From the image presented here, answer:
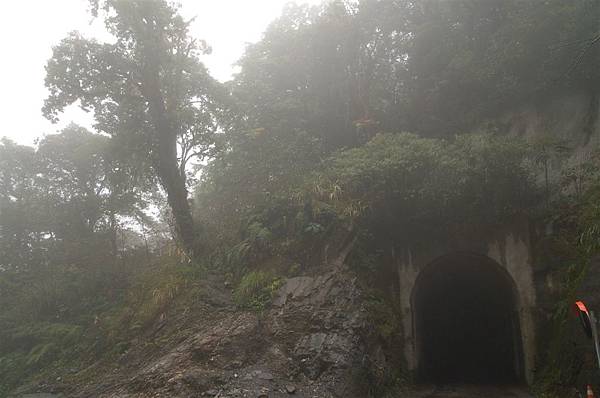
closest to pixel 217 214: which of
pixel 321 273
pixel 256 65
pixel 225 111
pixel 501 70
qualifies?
pixel 225 111

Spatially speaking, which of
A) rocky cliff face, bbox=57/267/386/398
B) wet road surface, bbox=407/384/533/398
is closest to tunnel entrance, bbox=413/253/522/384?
wet road surface, bbox=407/384/533/398

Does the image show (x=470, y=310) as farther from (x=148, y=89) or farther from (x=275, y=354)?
(x=148, y=89)

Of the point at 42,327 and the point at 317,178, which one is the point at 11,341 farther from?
the point at 317,178

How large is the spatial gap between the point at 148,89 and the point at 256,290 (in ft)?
27.1

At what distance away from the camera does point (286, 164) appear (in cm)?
1631

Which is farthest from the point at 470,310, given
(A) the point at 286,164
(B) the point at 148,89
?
(B) the point at 148,89

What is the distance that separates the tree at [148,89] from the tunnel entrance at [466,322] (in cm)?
842

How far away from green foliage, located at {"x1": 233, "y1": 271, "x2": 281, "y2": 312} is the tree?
10.9ft

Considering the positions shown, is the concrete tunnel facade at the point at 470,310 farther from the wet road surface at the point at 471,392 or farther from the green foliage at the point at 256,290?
the green foliage at the point at 256,290

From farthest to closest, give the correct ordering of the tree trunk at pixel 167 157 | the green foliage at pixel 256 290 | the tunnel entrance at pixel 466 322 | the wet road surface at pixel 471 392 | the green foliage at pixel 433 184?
the tree trunk at pixel 167 157, the tunnel entrance at pixel 466 322, the green foliage at pixel 433 184, the wet road surface at pixel 471 392, the green foliage at pixel 256 290

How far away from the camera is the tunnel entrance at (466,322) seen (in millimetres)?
13297

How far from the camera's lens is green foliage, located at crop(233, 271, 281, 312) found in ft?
36.8

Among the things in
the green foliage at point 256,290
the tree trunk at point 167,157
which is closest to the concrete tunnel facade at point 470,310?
the green foliage at point 256,290

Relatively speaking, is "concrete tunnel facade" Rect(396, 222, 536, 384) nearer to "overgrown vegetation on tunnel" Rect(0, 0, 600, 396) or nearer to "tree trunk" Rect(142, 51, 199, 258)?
"overgrown vegetation on tunnel" Rect(0, 0, 600, 396)
